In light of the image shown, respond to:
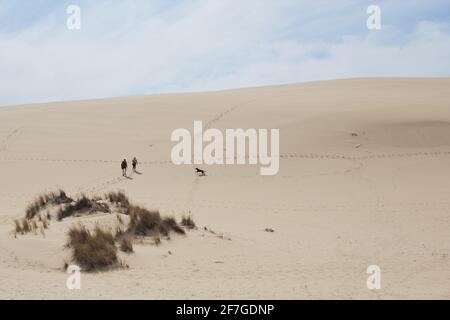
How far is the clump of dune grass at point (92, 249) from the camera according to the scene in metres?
7.77

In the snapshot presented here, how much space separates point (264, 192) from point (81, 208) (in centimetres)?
616

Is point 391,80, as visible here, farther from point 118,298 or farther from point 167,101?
point 118,298

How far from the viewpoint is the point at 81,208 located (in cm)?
1073

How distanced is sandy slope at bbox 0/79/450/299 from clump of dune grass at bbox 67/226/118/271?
0.29m

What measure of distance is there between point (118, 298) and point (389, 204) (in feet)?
30.3

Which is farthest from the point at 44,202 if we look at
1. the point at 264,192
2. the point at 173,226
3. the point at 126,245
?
the point at 264,192

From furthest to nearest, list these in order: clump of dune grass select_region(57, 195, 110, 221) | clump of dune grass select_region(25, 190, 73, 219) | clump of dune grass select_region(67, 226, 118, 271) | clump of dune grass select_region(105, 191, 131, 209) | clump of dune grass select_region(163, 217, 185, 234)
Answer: clump of dune grass select_region(25, 190, 73, 219) → clump of dune grass select_region(105, 191, 131, 209) → clump of dune grass select_region(57, 195, 110, 221) → clump of dune grass select_region(163, 217, 185, 234) → clump of dune grass select_region(67, 226, 118, 271)

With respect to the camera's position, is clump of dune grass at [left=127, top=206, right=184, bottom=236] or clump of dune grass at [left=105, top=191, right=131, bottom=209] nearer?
clump of dune grass at [left=127, top=206, right=184, bottom=236]

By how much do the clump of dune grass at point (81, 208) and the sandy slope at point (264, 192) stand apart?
2.61ft

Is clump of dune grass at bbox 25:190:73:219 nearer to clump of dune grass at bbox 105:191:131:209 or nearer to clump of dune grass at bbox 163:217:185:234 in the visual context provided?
clump of dune grass at bbox 105:191:131:209

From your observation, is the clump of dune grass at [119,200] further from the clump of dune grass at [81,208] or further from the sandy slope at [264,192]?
the sandy slope at [264,192]

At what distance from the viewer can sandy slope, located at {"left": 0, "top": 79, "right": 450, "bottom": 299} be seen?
7.25 meters

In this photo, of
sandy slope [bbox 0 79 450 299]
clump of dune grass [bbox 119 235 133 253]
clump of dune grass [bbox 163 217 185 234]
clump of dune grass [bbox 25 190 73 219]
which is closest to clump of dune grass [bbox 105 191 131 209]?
clump of dune grass [bbox 25 190 73 219]

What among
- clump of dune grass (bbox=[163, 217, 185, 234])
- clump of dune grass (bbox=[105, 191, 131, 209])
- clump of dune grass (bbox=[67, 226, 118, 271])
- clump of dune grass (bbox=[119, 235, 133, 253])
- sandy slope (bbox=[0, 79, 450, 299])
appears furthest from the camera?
clump of dune grass (bbox=[105, 191, 131, 209])
